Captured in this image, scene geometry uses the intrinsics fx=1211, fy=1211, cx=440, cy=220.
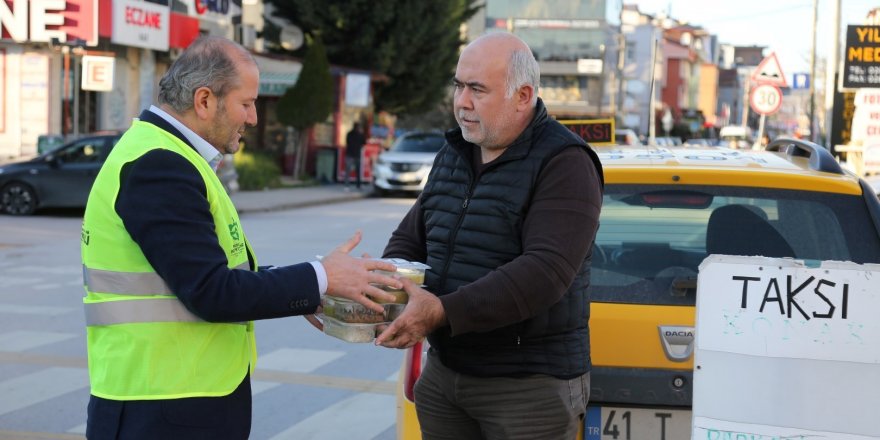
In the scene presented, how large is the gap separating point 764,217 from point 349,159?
28852 millimetres

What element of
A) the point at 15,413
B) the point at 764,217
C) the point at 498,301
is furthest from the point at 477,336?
the point at 15,413

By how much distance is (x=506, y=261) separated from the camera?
133 inches

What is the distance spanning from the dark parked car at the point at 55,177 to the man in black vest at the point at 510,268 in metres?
18.3

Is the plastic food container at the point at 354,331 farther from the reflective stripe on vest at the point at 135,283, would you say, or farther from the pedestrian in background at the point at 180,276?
the reflective stripe on vest at the point at 135,283

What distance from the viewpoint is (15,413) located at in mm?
7129

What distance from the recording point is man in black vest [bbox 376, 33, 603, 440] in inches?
127

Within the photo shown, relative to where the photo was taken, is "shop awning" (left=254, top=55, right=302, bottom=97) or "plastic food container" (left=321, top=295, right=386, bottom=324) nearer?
"plastic food container" (left=321, top=295, right=386, bottom=324)

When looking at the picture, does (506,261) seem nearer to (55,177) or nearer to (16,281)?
(16,281)

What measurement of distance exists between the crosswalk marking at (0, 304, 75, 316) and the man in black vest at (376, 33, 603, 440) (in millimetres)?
8112

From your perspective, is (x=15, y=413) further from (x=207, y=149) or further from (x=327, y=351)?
Result: (x=207, y=149)

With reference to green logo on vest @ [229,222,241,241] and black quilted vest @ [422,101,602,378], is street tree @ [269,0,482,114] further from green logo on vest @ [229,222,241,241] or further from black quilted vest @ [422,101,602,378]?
green logo on vest @ [229,222,241,241]

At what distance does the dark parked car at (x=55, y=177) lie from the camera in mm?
20906

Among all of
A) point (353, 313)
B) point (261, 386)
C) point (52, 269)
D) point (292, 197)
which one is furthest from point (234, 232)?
point (292, 197)

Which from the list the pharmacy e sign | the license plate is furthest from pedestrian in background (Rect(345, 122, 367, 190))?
the license plate
